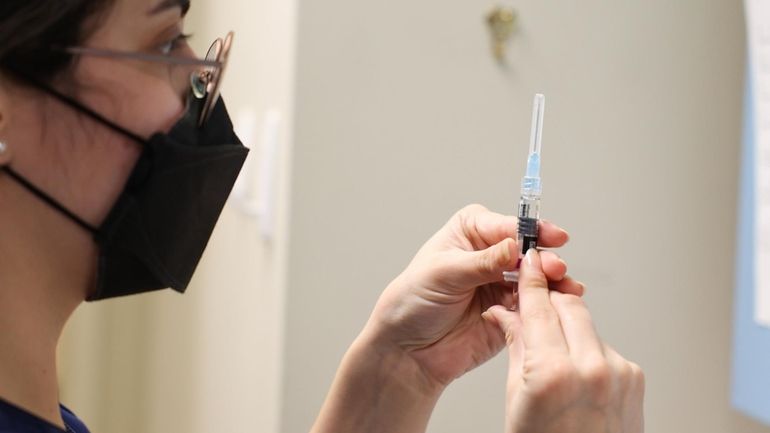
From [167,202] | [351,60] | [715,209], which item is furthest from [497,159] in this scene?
[167,202]

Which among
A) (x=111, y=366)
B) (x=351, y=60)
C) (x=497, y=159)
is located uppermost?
(x=351, y=60)

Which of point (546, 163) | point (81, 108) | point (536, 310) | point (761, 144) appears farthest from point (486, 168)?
point (81, 108)

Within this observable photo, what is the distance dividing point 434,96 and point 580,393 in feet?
2.31

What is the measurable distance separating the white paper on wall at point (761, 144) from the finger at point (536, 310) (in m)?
0.54

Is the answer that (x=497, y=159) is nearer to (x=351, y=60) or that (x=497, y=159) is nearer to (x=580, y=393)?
(x=351, y=60)

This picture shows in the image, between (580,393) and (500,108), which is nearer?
(580,393)

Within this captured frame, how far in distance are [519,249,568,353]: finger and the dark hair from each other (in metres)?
0.43

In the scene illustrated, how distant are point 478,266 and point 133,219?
1.07 feet

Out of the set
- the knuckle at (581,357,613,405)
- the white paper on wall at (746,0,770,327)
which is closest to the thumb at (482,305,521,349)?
the knuckle at (581,357,613,405)

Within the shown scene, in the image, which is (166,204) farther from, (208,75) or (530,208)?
(530,208)

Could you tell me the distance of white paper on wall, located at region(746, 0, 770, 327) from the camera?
1.23 metres

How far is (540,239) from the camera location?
35.0 inches

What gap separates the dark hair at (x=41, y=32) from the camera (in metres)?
0.69

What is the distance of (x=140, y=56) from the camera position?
2.58 ft
